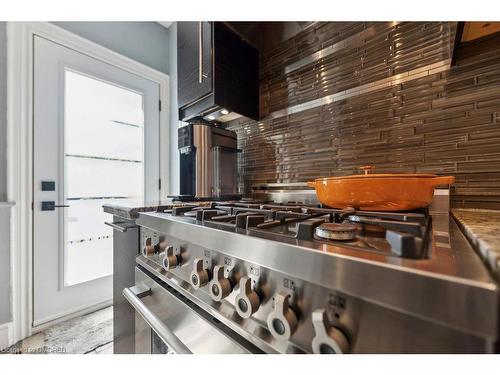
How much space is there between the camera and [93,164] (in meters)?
1.62

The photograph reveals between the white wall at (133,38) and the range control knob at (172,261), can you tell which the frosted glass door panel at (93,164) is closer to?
the white wall at (133,38)

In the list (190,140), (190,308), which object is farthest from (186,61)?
(190,308)

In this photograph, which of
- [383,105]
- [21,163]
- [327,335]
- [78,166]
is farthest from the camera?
[78,166]

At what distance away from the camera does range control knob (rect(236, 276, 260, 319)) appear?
370 mm

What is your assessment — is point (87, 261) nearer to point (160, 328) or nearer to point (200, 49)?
point (160, 328)

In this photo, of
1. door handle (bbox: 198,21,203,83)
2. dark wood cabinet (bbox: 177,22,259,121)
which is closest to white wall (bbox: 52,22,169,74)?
dark wood cabinet (bbox: 177,22,259,121)

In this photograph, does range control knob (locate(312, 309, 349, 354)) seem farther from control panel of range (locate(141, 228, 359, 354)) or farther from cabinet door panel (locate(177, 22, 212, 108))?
cabinet door panel (locate(177, 22, 212, 108))

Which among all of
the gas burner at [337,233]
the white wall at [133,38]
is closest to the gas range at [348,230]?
the gas burner at [337,233]

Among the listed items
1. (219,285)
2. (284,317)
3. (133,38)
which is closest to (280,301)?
(284,317)

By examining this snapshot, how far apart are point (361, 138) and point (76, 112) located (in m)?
1.83

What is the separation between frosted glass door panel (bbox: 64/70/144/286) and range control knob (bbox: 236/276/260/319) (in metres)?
1.50

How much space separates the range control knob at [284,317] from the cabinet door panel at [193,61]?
98 centimetres

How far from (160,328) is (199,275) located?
0.27m
